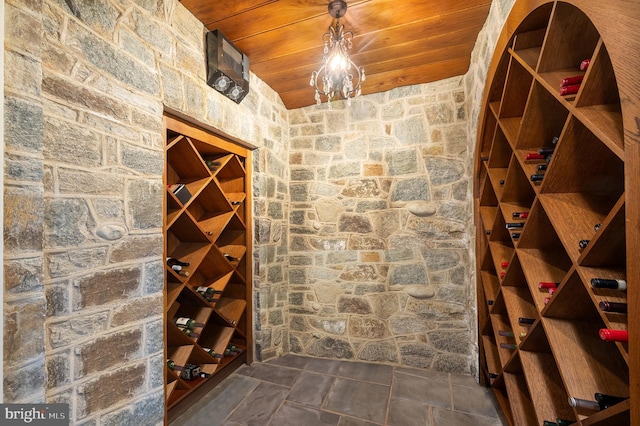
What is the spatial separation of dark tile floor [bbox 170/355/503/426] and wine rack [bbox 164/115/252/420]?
6.1 inches

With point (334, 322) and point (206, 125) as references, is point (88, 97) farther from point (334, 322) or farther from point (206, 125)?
point (334, 322)

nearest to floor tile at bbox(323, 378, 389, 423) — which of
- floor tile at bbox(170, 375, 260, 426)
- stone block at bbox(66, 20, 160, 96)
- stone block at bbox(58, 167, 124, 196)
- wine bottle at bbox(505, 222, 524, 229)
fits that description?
floor tile at bbox(170, 375, 260, 426)

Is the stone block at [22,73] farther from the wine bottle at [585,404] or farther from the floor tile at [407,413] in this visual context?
the floor tile at [407,413]

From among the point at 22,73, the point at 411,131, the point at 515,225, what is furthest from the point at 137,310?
the point at 411,131

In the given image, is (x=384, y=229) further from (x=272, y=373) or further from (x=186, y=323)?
(x=186, y=323)

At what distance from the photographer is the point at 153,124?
3.74 feet

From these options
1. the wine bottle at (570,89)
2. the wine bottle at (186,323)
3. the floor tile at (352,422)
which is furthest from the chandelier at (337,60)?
the floor tile at (352,422)

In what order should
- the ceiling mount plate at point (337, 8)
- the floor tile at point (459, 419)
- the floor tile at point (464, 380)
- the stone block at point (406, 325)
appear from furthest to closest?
the stone block at point (406, 325)
the floor tile at point (464, 380)
the floor tile at point (459, 419)
the ceiling mount plate at point (337, 8)

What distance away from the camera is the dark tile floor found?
140 cm

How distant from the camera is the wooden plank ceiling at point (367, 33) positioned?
1302 millimetres

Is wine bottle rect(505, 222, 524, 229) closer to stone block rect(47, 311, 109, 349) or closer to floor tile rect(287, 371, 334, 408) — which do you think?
floor tile rect(287, 371, 334, 408)

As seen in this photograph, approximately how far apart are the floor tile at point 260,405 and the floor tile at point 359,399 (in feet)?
1.02

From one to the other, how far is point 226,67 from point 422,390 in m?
2.41

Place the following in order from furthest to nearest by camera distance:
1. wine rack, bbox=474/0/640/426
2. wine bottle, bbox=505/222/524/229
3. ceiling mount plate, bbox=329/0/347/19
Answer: ceiling mount plate, bbox=329/0/347/19
wine bottle, bbox=505/222/524/229
wine rack, bbox=474/0/640/426
